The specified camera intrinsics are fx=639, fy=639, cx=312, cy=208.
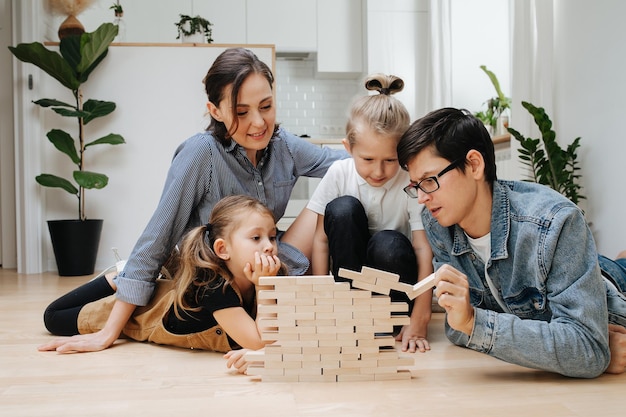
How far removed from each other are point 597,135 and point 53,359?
2399 mm

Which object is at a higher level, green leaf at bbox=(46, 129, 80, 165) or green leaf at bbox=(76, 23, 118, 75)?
green leaf at bbox=(76, 23, 118, 75)

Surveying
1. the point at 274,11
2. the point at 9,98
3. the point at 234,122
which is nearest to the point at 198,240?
Answer: the point at 234,122

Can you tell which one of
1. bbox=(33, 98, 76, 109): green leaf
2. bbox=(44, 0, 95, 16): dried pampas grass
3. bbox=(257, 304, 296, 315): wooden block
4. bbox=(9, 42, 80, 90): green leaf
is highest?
bbox=(44, 0, 95, 16): dried pampas grass

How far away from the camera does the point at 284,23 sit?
5.91 meters

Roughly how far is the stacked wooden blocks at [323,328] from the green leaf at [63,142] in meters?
Answer: 3.12

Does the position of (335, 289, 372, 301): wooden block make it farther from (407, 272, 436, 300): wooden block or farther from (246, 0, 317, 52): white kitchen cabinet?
(246, 0, 317, 52): white kitchen cabinet

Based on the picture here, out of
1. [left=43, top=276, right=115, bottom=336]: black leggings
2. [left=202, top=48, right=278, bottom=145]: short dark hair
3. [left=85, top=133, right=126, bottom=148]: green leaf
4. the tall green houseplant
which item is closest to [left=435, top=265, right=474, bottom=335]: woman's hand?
[left=202, top=48, right=278, bottom=145]: short dark hair

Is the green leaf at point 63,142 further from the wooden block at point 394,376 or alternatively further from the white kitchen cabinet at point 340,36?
the wooden block at point 394,376

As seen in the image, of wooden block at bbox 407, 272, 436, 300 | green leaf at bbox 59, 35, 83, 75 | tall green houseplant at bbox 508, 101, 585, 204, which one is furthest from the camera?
green leaf at bbox 59, 35, 83, 75

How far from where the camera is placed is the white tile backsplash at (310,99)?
6344 mm

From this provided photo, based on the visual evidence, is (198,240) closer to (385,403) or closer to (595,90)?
(385,403)

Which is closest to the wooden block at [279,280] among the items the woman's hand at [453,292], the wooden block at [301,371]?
the wooden block at [301,371]

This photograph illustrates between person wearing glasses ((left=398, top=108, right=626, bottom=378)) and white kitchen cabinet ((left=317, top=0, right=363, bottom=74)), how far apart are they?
440cm

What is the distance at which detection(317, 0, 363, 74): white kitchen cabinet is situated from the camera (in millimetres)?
5922
